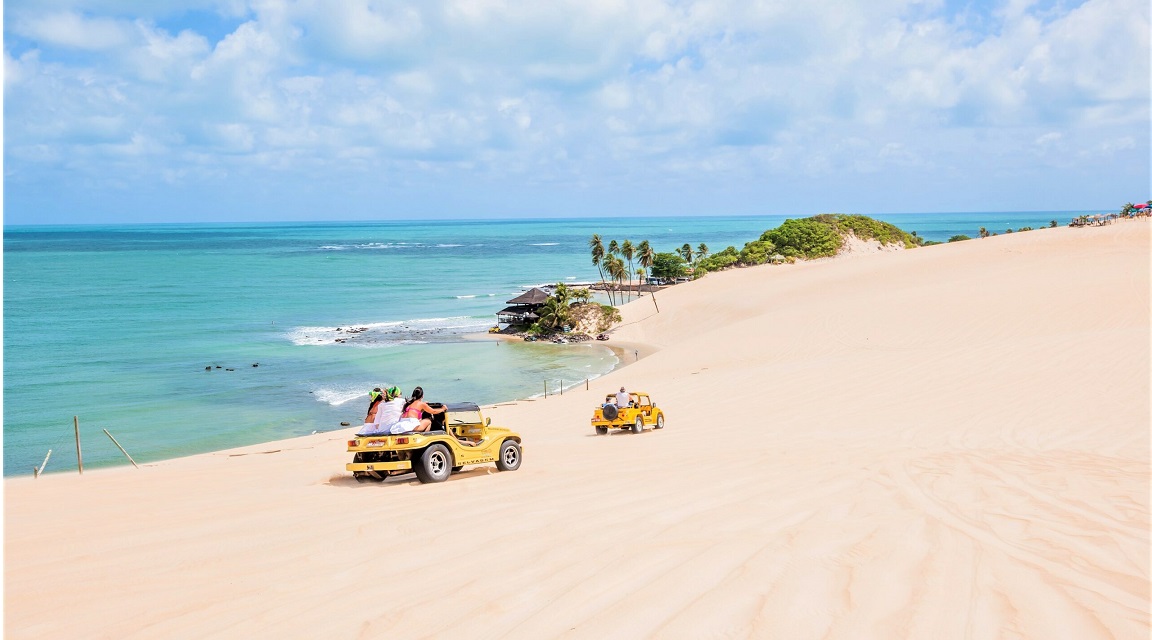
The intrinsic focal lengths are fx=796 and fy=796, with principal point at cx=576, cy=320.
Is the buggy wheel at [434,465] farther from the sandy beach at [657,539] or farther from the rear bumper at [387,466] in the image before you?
the sandy beach at [657,539]

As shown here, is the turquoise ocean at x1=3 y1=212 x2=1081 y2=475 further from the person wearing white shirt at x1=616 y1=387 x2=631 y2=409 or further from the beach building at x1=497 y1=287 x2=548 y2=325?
the person wearing white shirt at x1=616 y1=387 x2=631 y2=409

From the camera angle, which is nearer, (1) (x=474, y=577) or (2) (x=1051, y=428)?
(1) (x=474, y=577)

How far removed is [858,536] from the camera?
→ 23.9 feet

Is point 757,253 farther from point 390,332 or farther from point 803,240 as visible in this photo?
point 390,332

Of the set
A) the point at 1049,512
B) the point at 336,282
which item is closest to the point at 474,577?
the point at 1049,512

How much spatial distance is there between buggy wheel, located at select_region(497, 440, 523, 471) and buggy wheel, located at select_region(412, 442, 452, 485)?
3.57 feet

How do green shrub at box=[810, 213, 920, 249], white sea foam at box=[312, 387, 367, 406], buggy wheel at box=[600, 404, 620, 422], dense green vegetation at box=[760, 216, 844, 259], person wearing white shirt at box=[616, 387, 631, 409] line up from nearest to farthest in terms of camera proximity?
buggy wheel at box=[600, 404, 620, 422]
person wearing white shirt at box=[616, 387, 631, 409]
white sea foam at box=[312, 387, 367, 406]
dense green vegetation at box=[760, 216, 844, 259]
green shrub at box=[810, 213, 920, 249]

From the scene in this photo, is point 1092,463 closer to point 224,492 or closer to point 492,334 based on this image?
point 224,492

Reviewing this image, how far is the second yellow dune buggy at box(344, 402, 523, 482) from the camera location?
10742 mm

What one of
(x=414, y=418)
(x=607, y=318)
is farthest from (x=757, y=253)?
(x=414, y=418)

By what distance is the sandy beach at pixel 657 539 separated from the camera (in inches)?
212

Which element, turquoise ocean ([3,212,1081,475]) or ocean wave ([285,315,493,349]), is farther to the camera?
ocean wave ([285,315,493,349])

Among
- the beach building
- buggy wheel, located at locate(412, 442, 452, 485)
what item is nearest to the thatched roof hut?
the beach building

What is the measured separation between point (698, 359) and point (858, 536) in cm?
2969
